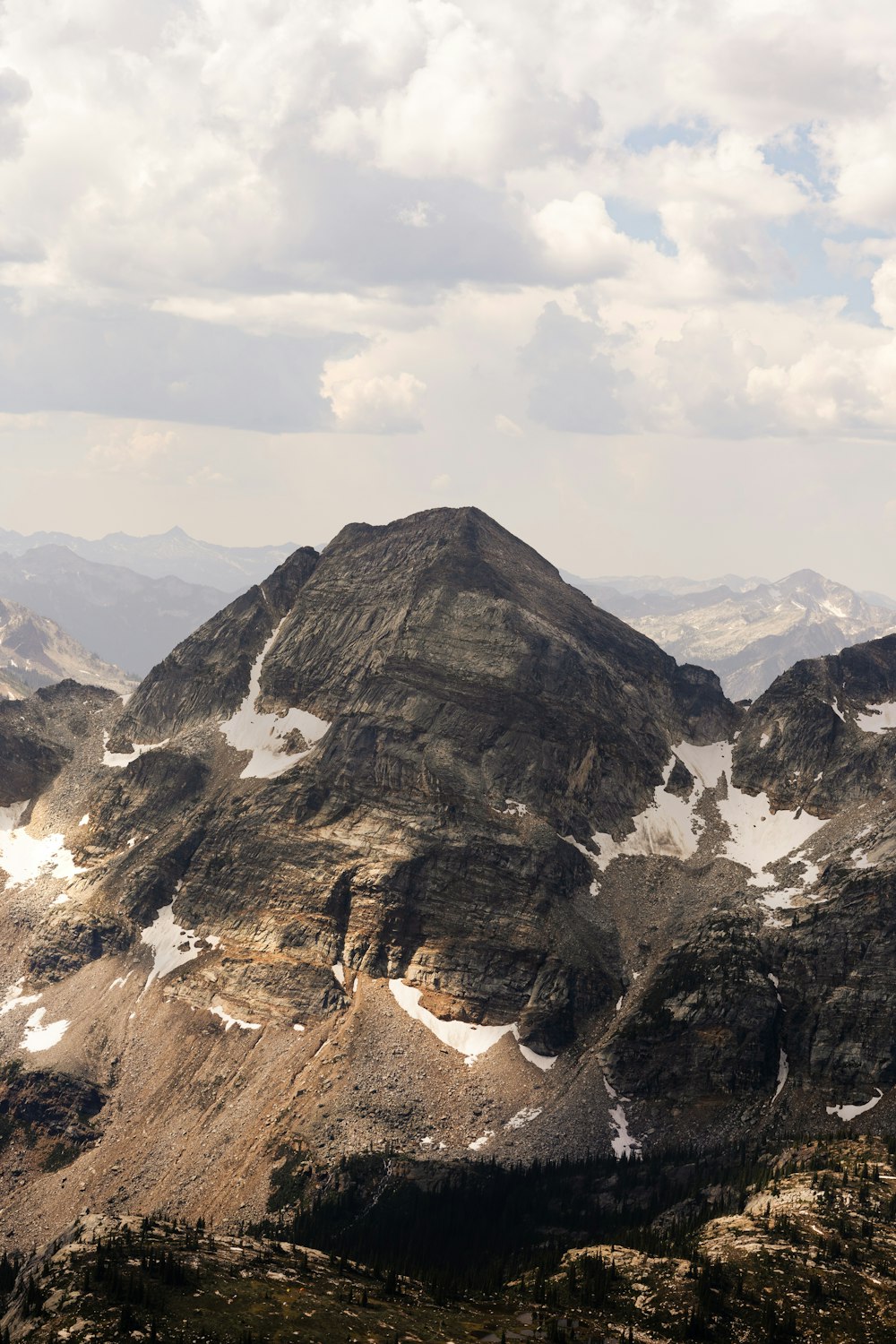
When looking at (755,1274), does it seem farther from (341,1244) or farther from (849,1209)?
(341,1244)

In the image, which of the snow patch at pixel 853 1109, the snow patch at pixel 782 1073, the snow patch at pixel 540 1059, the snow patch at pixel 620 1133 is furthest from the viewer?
the snow patch at pixel 540 1059

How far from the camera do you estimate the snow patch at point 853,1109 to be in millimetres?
169500

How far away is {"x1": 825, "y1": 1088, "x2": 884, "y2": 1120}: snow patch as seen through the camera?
556 feet

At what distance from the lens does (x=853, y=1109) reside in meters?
171

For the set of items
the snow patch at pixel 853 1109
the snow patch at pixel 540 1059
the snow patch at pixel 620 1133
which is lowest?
the snow patch at pixel 620 1133

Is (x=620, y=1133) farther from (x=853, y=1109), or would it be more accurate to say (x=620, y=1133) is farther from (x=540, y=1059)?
(x=853, y=1109)

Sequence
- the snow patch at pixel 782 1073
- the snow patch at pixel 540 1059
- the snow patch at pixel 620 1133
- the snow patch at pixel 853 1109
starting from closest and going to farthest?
1. the snow patch at pixel 853 1109
2. the snow patch at pixel 620 1133
3. the snow patch at pixel 782 1073
4. the snow patch at pixel 540 1059

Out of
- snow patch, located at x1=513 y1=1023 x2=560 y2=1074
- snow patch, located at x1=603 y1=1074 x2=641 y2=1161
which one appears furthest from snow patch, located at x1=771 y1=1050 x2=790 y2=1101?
snow patch, located at x1=513 y1=1023 x2=560 y2=1074

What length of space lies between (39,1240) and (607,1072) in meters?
98.0

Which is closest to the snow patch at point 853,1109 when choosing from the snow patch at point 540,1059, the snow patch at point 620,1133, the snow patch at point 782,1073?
the snow patch at point 782,1073

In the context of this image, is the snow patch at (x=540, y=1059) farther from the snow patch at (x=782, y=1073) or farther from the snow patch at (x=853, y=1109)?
the snow patch at (x=853, y=1109)

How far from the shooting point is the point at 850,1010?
182625 mm

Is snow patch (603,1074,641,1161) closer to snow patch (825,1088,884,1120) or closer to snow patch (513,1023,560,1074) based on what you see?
snow patch (513,1023,560,1074)

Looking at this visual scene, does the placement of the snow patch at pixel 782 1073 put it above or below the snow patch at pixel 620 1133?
above
